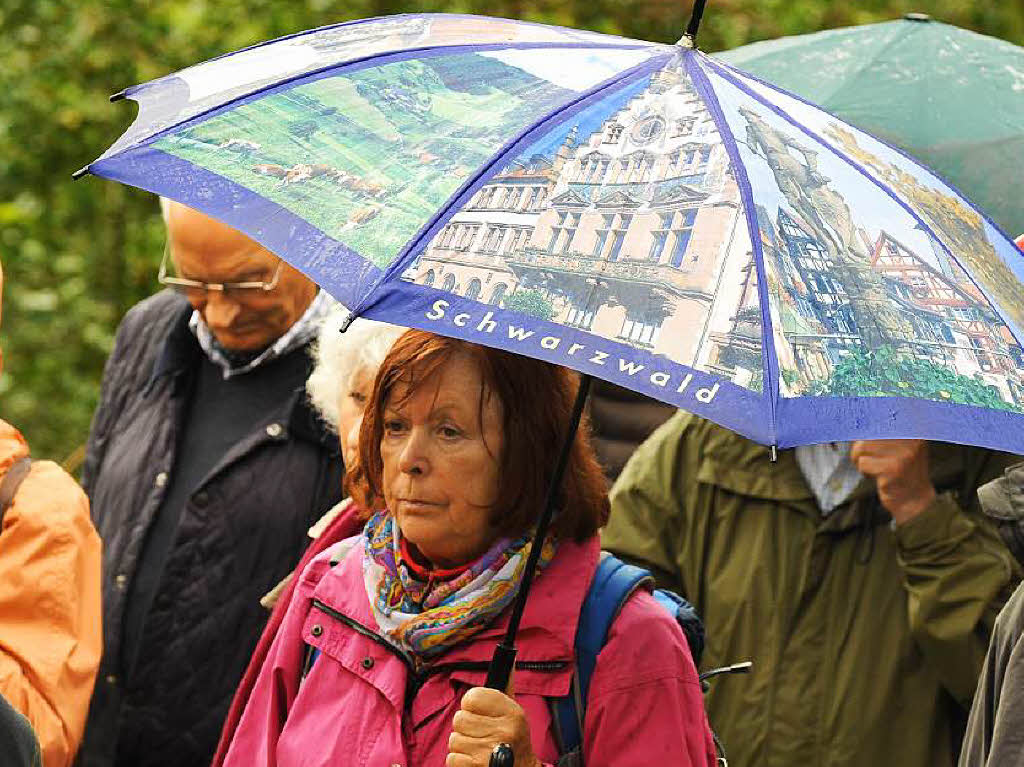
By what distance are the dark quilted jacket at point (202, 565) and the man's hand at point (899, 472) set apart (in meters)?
1.33

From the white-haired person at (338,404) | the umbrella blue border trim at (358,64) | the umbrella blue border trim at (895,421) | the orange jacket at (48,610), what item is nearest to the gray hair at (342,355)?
the white-haired person at (338,404)

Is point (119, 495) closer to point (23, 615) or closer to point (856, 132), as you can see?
point (23, 615)

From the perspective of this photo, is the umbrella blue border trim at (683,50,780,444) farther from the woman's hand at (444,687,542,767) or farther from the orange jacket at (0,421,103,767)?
the orange jacket at (0,421,103,767)

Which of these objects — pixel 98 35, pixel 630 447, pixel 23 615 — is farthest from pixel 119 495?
pixel 98 35

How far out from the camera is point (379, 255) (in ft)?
8.21

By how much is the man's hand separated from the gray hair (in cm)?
111

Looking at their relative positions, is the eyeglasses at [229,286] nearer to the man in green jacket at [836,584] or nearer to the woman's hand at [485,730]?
the man in green jacket at [836,584]

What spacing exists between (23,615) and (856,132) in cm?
190

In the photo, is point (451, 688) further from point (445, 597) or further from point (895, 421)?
point (895, 421)

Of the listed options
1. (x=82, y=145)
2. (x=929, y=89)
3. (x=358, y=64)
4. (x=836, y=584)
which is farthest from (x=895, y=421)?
(x=82, y=145)

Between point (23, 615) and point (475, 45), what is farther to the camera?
point (23, 615)

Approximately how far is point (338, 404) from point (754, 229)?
5.62 feet

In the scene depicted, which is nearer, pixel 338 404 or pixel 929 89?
pixel 338 404

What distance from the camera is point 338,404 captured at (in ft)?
13.1
